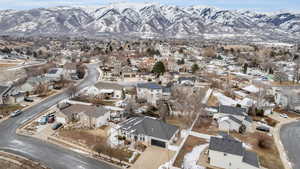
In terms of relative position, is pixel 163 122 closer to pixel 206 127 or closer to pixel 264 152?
pixel 206 127

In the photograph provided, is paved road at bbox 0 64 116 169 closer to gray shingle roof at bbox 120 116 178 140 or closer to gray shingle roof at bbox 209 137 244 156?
gray shingle roof at bbox 120 116 178 140

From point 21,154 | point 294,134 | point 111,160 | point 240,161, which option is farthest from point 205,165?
point 21,154

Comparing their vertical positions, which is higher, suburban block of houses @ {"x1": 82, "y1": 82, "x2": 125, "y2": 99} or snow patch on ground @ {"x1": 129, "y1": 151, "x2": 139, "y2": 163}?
suburban block of houses @ {"x1": 82, "y1": 82, "x2": 125, "y2": 99}

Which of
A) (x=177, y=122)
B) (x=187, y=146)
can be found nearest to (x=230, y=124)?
(x=177, y=122)

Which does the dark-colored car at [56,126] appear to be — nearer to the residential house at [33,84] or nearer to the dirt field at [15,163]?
the dirt field at [15,163]

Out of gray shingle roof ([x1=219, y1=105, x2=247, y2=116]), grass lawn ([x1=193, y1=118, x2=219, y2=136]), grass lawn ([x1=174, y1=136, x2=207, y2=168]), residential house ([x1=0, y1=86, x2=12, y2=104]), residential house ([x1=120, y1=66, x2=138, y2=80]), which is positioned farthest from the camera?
residential house ([x1=120, y1=66, x2=138, y2=80])

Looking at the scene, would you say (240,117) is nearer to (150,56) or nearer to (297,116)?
(297,116)

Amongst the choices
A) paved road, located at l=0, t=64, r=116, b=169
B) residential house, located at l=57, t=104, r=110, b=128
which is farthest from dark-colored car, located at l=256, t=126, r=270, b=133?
residential house, located at l=57, t=104, r=110, b=128
